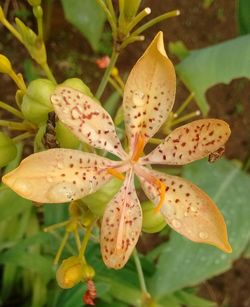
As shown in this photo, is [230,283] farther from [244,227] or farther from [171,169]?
[244,227]

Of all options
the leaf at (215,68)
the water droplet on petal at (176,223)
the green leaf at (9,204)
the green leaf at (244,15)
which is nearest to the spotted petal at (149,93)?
the water droplet on petal at (176,223)

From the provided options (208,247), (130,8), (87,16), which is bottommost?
(208,247)

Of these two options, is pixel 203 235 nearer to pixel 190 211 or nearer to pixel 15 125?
pixel 190 211

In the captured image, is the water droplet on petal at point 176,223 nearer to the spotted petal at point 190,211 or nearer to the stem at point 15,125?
the spotted petal at point 190,211

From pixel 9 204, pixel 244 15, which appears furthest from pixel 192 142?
pixel 9 204

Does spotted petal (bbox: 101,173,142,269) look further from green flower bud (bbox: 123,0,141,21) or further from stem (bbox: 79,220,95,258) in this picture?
green flower bud (bbox: 123,0,141,21)

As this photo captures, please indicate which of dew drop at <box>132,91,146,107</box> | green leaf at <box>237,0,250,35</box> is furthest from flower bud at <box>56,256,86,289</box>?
green leaf at <box>237,0,250,35</box>

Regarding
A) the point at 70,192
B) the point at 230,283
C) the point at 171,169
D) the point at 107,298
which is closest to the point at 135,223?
the point at 70,192
